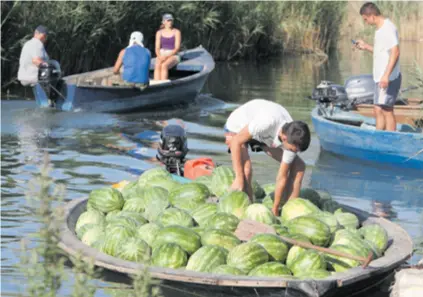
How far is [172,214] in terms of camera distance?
25.6 ft

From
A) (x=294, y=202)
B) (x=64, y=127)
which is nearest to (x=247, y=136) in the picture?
(x=294, y=202)

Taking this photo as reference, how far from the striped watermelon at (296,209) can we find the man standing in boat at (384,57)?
506 centimetres

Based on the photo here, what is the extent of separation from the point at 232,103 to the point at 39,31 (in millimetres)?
5368

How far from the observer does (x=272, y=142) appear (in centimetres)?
848

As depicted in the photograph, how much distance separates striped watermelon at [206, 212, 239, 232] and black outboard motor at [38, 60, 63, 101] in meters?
9.43

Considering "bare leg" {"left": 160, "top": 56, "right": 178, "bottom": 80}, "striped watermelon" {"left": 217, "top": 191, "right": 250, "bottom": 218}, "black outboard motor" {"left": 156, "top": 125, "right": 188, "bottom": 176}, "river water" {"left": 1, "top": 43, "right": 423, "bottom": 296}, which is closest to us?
"striped watermelon" {"left": 217, "top": 191, "right": 250, "bottom": 218}

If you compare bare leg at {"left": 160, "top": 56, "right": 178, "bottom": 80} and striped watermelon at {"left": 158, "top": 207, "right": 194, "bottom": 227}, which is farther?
bare leg at {"left": 160, "top": 56, "right": 178, "bottom": 80}

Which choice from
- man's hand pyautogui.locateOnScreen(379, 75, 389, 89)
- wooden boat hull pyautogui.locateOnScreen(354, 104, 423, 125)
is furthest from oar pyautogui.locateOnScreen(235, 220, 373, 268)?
wooden boat hull pyautogui.locateOnScreen(354, 104, 423, 125)

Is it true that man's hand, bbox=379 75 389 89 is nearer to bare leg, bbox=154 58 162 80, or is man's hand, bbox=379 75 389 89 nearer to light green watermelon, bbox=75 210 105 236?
light green watermelon, bbox=75 210 105 236

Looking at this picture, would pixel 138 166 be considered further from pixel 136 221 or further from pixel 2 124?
pixel 136 221

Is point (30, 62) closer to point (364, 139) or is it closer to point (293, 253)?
point (364, 139)

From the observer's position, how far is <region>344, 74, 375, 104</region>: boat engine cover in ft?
49.6

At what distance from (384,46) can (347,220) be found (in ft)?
16.8

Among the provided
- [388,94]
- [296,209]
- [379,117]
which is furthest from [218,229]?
[379,117]
